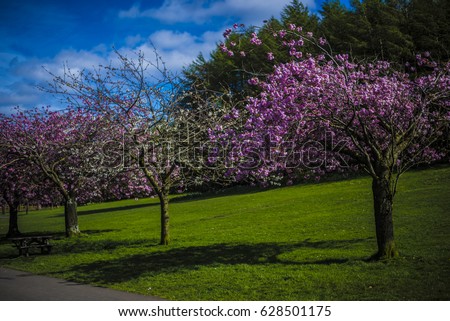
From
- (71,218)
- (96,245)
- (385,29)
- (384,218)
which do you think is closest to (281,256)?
(384,218)

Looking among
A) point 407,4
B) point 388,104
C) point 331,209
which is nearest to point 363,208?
point 331,209

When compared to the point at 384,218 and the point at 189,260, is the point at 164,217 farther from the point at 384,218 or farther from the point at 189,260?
the point at 384,218

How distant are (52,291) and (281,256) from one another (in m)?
7.46

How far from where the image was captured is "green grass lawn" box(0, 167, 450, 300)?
11047mm

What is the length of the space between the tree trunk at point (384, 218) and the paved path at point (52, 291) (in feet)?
22.5

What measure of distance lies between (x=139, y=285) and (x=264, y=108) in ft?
22.6

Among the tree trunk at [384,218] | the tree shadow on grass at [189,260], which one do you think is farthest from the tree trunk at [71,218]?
the tree trunk at [384,218]

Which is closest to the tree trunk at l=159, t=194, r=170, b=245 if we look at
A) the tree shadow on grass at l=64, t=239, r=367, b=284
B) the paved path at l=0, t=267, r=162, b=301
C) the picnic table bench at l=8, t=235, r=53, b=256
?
the tree shadow on grass at l=64, t=239, r=367, b=284

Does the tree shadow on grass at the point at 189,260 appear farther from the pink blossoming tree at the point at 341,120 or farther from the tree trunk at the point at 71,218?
the tree trunk at the point at 71,218

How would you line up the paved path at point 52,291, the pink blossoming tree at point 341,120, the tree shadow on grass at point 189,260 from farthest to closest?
1. the tree shadow on grass at point 189,260
2. the pink blossoming tree at point 341,120
3. the paved path at point 52,291

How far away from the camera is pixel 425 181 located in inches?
1172

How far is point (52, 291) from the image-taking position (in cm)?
1195

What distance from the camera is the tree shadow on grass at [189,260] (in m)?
14.2

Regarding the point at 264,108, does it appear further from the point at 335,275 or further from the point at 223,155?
the point at 335,275
